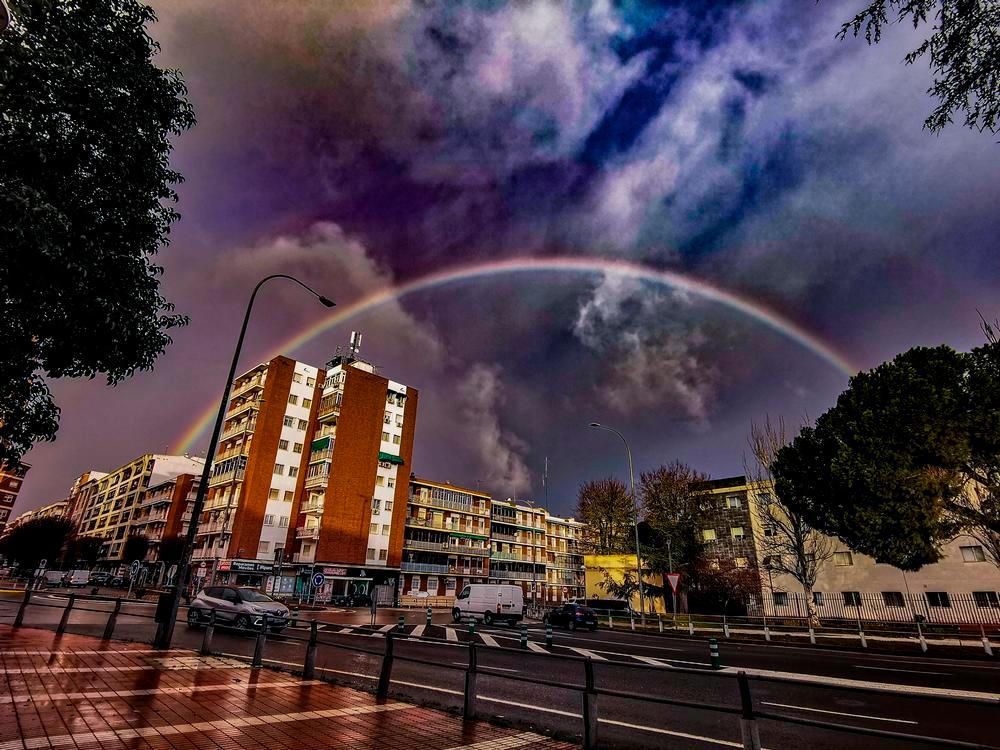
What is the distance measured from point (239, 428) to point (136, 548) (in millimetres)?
29594

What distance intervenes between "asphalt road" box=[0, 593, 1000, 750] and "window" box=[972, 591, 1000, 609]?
18416 millimetres

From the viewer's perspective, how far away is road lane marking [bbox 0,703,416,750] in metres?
4.61

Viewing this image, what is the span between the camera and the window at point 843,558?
117 ft

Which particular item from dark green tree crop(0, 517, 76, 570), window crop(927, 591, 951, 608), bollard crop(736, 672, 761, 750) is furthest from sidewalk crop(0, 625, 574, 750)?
dark green tree crop(0, 517, 76, 570)

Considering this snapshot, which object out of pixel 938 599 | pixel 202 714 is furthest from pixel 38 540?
pixel 938 599

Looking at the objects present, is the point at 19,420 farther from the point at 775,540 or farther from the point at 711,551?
the point at 711,551

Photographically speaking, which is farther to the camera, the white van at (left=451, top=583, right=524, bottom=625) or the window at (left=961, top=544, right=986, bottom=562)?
the white van at (left=451, top=583, right=524, bottom=625)

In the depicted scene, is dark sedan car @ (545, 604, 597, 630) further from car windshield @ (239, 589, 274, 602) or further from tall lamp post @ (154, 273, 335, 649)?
tall lamp post @ (154, 273, 335, 649)

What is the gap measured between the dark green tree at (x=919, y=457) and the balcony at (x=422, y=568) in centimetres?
4578

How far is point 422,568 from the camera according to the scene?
61906 millimetres

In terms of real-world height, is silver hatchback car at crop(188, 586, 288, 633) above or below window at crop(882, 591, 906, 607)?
below

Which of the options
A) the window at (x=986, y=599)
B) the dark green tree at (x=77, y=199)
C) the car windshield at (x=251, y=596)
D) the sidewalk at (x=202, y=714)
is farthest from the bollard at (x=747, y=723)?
the window at (x=986, y=599)

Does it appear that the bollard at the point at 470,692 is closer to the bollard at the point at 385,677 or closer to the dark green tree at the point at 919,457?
the bollard at the point at 385,677

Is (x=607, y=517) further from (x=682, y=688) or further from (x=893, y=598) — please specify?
(x=682, y=688)
